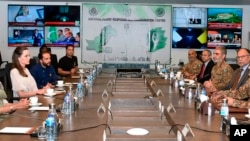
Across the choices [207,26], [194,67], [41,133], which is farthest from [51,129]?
[207,26]

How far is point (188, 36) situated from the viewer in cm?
955

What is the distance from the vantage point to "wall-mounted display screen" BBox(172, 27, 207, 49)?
954 cm

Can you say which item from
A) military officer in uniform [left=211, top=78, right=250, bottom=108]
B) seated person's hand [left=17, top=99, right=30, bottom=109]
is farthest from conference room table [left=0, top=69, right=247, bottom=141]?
military officer in uniform [left=211, top=78, right=250, bottom=108]

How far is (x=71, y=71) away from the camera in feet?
24.0

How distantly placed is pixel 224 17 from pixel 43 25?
4365 mm

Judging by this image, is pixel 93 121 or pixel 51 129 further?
pixel 93 121

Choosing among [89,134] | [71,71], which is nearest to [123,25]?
[71,71]

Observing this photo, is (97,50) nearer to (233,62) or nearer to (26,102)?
(233,62)

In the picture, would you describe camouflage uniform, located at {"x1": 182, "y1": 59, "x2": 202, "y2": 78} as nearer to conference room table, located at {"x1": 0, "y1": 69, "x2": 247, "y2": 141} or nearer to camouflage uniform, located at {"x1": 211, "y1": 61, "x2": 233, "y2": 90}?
camouflage uniform, located at {"x1": 211, "y1": 61, "x2": 233, "y2": 90}

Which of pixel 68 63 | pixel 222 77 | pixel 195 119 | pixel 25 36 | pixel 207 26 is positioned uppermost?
pixel 207 26

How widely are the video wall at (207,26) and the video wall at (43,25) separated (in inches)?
96.0

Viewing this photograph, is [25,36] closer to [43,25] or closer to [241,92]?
[43,25]

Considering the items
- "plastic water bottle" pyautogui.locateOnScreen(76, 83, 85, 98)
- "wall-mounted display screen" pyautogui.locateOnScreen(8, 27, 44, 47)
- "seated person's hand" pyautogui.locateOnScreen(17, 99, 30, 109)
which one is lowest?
"seated person's hand" pyautogui.locateOnScreen(17, 99, 30, 109)

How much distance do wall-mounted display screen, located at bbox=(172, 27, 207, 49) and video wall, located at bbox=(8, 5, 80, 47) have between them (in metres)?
2.37
